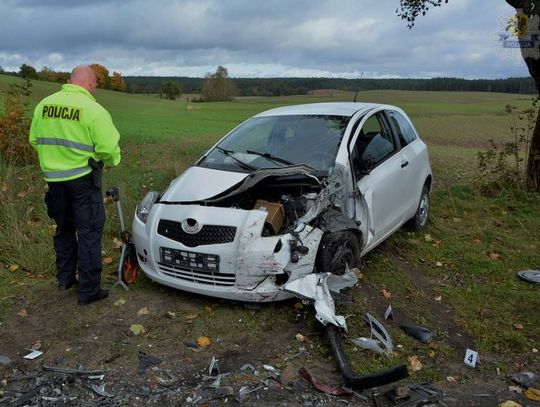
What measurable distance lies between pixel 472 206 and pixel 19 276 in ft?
22.0

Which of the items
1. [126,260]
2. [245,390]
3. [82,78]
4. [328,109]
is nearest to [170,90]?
[328,109]

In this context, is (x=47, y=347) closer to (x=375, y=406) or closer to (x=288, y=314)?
(x=288, y=314)

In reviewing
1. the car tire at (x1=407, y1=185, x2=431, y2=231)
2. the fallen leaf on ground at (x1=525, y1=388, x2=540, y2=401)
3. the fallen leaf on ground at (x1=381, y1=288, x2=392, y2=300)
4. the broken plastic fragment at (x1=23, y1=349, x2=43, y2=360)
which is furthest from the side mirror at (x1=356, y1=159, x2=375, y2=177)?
the broken plastic fragment at (x1=23, y1=349, x2=43, y2=360)

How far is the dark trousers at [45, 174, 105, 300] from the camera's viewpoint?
438 cm

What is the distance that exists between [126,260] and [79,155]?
125cm

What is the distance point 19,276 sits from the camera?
213 inches

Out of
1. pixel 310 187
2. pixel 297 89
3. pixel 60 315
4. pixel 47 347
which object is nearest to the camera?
pixel 47 347

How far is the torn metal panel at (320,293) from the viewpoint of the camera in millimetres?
4000

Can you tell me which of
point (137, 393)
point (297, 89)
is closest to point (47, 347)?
point (137, 393)

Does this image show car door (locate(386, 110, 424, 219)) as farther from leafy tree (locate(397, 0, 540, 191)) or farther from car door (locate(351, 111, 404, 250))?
leafy tree (locate(397, 0, 540, 191))

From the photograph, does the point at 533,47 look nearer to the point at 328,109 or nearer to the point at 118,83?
the point at 328,109

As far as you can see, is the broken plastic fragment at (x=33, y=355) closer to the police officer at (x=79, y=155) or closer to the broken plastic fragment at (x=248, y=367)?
the police officer at (x=79, y=155)

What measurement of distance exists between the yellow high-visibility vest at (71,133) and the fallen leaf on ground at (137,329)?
4.39ft

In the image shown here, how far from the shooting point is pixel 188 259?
4395 mm
